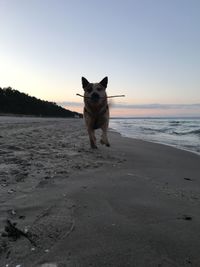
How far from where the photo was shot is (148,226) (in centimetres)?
272

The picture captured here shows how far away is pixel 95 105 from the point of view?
7.75 m

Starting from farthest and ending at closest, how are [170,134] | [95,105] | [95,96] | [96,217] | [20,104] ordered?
1. [20,104]
2. [170,134]
3. [95,105]
4. [95,96]
5. [96,217]

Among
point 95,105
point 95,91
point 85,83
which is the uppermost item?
point 85,83

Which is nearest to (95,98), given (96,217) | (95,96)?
(95,96)

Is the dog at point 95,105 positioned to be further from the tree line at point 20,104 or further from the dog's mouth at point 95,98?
the tree line at point 20,104

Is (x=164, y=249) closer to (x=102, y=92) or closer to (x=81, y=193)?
(x=81, y=193)

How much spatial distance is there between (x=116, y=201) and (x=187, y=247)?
1058 mm

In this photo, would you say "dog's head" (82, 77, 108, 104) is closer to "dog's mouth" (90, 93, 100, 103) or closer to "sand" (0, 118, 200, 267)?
"dog's mouth" (90, 93, 100, 103)

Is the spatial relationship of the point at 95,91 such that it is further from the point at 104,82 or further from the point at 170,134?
the point at 170,134

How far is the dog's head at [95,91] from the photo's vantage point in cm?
761

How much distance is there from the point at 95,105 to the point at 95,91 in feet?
0.99

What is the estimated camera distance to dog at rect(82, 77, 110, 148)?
25.1 ft

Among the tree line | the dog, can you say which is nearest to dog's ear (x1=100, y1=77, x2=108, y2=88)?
the dog

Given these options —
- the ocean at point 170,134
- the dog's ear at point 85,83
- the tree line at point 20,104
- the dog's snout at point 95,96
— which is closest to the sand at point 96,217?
the dog's snout at point 95,96
